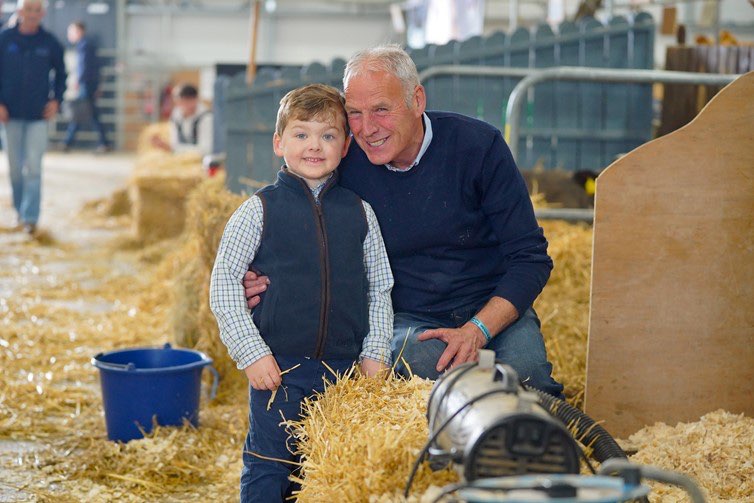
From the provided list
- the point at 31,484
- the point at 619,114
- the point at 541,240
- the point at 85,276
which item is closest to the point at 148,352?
the point at 31,484

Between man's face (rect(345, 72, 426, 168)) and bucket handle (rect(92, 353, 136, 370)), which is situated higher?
man's face (rect(345, 72, 426, 168))

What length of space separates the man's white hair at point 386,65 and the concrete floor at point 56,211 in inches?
66.9

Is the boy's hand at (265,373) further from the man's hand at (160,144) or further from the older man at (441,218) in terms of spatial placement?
the man's hand at (160,144)

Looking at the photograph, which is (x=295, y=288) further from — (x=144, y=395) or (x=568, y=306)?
(x=568, y=306)

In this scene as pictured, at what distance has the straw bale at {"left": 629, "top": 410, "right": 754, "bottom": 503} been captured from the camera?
2.71 meters

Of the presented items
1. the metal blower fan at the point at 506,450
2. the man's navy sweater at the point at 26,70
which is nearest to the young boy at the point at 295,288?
the metal blower fan at the point at 506,450

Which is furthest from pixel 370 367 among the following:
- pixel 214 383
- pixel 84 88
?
pixel 84 88

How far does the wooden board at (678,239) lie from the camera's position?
317 centimetres

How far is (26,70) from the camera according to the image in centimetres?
866

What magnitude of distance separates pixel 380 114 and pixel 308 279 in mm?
528

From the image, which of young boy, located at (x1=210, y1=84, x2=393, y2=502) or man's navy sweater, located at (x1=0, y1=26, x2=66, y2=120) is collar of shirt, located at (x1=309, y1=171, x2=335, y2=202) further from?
man's navy sweater, located at (x1=0, y1=26, x2=66, y2=120)

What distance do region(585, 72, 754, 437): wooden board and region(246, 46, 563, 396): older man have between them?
1.07 feet

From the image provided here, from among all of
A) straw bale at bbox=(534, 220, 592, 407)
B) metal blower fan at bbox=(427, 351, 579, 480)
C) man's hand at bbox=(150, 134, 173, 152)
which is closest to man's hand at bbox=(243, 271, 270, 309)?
metal blower fan at bbox=(427, 351, 579, 480)

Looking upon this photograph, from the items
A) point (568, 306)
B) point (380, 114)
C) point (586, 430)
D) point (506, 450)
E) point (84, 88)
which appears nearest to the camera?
point (506, 450)
